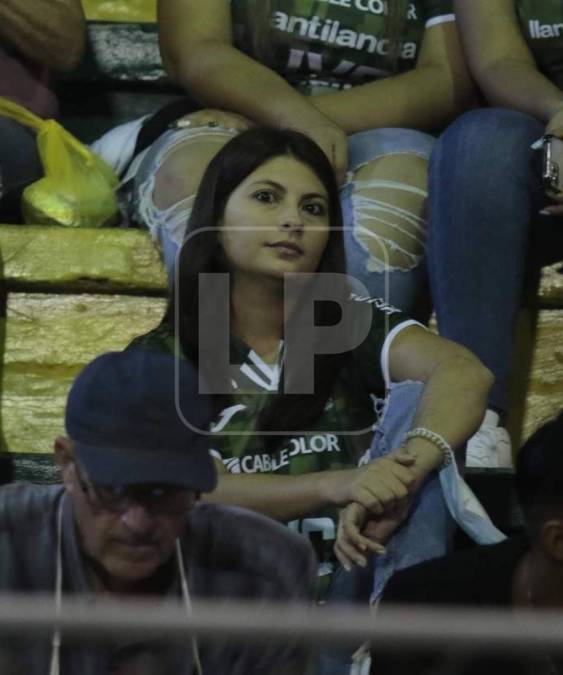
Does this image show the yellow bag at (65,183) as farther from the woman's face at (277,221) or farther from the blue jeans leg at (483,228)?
the blue jeans leg at (483,228)

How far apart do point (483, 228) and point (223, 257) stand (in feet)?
1.03

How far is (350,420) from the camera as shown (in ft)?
6.12

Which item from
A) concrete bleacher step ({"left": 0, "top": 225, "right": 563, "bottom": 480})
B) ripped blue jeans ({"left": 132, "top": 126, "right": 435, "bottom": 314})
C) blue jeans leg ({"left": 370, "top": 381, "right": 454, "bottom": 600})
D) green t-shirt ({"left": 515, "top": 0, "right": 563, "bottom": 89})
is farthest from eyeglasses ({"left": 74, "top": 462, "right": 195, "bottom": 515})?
green t-shirt ({"left": 515, "top": 0, "right": 563, "bottom": 89})

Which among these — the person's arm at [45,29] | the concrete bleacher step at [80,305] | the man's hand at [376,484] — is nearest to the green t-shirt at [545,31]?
the concrete bleacher step at [80,305]

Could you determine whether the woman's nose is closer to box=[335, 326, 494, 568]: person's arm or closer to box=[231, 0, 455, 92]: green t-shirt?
box=[335, 326, 494, 568]: person's arm

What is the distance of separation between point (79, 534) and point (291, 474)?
0.31 m

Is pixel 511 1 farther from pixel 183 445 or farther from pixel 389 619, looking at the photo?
pixel 389 619

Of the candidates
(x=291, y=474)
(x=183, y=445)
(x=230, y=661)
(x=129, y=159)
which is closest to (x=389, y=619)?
(x=230, y=661)

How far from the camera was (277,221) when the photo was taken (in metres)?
1.95

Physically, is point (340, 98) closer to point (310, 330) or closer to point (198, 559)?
point (310, 330)

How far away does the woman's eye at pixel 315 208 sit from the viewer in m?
1.98

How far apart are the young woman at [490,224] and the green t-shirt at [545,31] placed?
0.10 metres

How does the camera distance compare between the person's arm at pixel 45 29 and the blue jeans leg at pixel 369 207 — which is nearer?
the blue jeans leg at pixel 369 207

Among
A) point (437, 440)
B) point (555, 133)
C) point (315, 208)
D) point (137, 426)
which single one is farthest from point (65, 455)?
point (555, 133)
